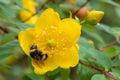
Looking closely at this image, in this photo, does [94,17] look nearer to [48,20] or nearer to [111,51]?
[48,20]

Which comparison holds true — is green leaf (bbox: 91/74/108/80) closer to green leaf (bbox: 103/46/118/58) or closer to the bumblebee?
the bumblebee

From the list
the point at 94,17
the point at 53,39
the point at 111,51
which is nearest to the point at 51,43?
the point at 53,39

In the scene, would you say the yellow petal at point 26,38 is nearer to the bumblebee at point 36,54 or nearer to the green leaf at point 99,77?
the bumblebee at point 36,54

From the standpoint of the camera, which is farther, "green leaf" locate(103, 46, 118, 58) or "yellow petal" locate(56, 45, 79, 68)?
"green leaf" locate(103, 46, 118, 58)

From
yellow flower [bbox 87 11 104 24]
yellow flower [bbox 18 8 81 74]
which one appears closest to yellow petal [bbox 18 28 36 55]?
yellow flower [bbox 18 8 81 74]

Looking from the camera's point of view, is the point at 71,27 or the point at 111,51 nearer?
the point at 71,27

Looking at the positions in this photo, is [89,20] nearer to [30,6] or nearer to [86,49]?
[86,49]
